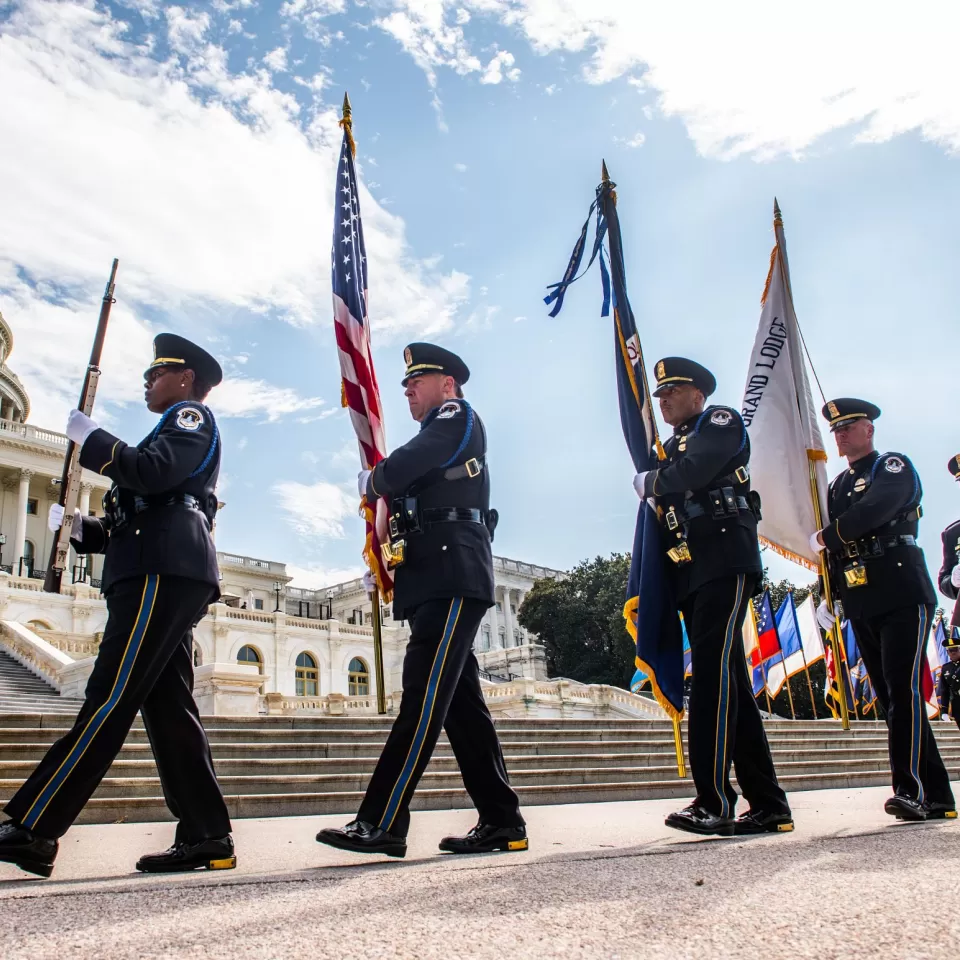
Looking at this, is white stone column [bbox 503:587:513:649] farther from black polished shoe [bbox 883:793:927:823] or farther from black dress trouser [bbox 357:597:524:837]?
black dress trouser [bbox 357:597:524:837]

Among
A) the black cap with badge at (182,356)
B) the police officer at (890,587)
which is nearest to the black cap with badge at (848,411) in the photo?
the police officer at (890,587)

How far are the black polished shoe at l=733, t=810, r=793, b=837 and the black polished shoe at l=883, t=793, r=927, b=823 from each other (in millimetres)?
716

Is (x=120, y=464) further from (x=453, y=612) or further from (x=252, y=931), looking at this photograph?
(x=252, y=931)

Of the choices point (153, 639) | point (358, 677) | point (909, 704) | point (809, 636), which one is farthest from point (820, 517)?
point (358, 677)

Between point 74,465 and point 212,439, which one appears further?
point 74,465

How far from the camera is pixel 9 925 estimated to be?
2.24 meters

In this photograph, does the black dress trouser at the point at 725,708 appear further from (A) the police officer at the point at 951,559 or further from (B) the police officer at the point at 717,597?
(A) the police officer at the point at 951,559

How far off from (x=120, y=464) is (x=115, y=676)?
87 centimetres

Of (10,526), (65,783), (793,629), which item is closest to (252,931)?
(65,783)

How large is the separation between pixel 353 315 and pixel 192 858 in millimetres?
5447

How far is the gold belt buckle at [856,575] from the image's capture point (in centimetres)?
566

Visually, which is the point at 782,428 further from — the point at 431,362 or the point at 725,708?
the point at 431,362

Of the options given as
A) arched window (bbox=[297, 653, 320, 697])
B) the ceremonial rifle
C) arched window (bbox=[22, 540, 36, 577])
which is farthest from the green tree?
the ceremonial rifle

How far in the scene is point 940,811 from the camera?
5137mm
